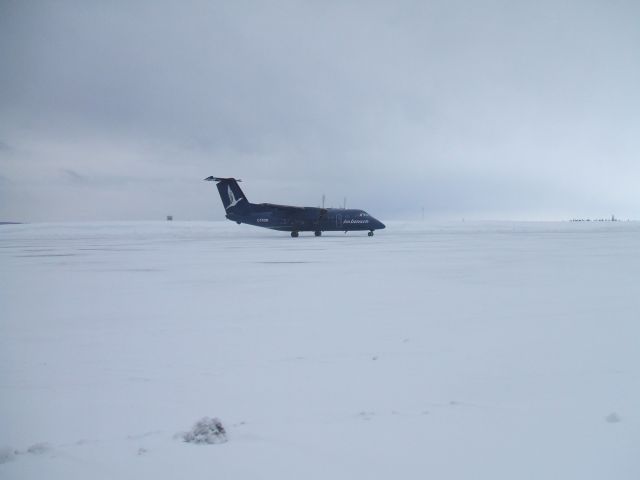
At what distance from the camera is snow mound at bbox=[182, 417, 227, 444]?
367 centimetres

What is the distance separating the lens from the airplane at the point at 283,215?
1554 inches

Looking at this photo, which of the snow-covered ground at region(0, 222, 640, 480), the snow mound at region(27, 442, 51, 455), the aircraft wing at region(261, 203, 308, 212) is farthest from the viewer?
the aircraft wing at region(261, 203, 308, 212)

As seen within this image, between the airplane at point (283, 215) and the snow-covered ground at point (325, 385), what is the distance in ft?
97.4

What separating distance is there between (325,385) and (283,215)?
118ft

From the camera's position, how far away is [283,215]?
132 feet

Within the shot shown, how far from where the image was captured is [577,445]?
3.56m

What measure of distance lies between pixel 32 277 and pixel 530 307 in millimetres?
14255

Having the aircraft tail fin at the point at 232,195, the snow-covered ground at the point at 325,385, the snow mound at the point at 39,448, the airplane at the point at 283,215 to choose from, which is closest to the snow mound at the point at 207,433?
the snow-covered ground at the point at 325,385

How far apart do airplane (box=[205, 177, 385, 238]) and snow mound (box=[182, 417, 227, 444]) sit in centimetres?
3499

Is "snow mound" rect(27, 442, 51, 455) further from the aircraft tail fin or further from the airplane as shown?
the aircraft tail fin

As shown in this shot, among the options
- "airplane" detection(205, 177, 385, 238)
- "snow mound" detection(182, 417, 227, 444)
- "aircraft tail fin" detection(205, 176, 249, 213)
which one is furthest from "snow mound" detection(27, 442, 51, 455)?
"aircraft tail fin" detection(205, 176, 249, 213)

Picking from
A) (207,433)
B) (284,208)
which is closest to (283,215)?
(284,208)

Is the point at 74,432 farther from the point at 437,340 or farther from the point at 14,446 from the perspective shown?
the point at 437,340

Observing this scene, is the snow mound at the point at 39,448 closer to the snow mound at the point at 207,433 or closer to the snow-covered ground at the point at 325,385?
the snow-covered ground at the point at 325,385
